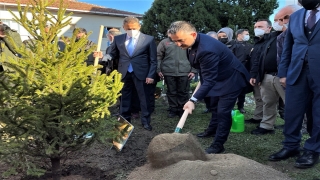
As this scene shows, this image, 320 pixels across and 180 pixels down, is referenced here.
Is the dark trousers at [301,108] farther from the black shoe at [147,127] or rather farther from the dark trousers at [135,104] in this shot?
the dark trousers at [135,104]

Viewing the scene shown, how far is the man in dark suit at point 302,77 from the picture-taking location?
3.42 m

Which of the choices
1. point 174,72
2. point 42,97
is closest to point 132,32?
point 174,72

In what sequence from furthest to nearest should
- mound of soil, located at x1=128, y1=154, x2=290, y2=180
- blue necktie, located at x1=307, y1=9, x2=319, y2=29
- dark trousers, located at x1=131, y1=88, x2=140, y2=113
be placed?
dark trousers, located at x1=131, y1=88, x2=140, y2=113
blue necktie, located at x1=307, y1=9, x2=319, y2=29
mound of soil, located at x1=128, y1=154, x2=290, y2=180

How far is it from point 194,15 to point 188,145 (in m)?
10.0

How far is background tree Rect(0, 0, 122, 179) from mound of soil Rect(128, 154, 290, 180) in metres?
0.74

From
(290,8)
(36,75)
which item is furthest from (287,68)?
(36,75)

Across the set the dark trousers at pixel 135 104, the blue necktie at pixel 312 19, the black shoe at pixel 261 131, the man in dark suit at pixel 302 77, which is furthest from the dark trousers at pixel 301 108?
the dark trousers at pixel 135 104

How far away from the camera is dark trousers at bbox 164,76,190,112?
6719 millimetres

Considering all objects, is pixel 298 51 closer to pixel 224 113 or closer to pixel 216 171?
pixel 224 113

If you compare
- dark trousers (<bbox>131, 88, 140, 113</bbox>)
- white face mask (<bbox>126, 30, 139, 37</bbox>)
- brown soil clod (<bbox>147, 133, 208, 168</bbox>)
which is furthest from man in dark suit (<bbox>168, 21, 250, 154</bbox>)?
dark trousers (<bbox>131, 88, 140, 113</bbox>)

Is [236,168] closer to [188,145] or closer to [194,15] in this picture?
[188,145]

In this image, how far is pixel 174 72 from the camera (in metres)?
6.63

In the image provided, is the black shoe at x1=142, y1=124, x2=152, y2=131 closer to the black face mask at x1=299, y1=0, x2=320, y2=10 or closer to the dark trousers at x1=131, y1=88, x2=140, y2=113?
the dark trousers at x1=131, y1=88, x2=140, y2=113

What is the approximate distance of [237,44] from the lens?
6.59m
